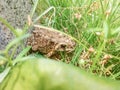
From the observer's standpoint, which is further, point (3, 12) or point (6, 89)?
point (3, 12)

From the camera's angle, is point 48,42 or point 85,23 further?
point 85,23

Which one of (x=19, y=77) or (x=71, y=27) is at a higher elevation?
(x=19, y=77)

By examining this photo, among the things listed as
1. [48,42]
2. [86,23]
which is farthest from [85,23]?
[48,42]

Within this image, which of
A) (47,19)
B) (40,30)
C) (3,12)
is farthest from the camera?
(47,19)

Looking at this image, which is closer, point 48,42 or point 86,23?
point 48,42

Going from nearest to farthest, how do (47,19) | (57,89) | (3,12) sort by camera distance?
(57,89) → (3,12) → (47,19)

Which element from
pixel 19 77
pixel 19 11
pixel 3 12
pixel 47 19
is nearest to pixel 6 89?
pixel 19 77

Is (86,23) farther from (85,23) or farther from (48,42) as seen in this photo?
(48,42)

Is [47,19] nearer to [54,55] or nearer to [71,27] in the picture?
[71,27]
